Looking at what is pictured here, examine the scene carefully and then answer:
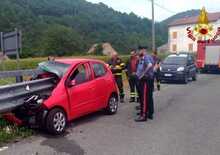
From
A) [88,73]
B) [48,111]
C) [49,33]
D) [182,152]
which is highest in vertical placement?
[49,33]

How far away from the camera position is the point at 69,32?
87.2 meters

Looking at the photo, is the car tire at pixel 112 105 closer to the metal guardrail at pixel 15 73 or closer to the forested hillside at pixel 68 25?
the metal guardrail at pixel 15 73

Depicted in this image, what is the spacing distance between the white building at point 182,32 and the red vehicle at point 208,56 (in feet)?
208

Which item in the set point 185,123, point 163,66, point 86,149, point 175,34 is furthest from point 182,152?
point 175,34

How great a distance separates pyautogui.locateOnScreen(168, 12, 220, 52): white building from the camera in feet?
317

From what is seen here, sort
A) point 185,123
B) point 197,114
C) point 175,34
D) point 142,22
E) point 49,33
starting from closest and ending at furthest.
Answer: point 185,123 → point 197,114 → point 49,33 → point 142,22 → point 175,34

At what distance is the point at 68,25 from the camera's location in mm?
93375

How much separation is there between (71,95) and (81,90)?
0.46 m

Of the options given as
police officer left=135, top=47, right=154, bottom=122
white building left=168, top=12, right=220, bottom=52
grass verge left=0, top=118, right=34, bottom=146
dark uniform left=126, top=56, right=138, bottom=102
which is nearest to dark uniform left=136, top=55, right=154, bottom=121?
police officer left=135, top=47, right=154, bottom=122

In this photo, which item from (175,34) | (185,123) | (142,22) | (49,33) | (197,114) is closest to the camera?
(185,123)

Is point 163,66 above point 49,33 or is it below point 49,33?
below

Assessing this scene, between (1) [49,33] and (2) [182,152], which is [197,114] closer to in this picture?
(2) [182,152]

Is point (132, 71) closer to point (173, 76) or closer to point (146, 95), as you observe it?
point (146, 95)

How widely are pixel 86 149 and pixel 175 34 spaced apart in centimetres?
9797
